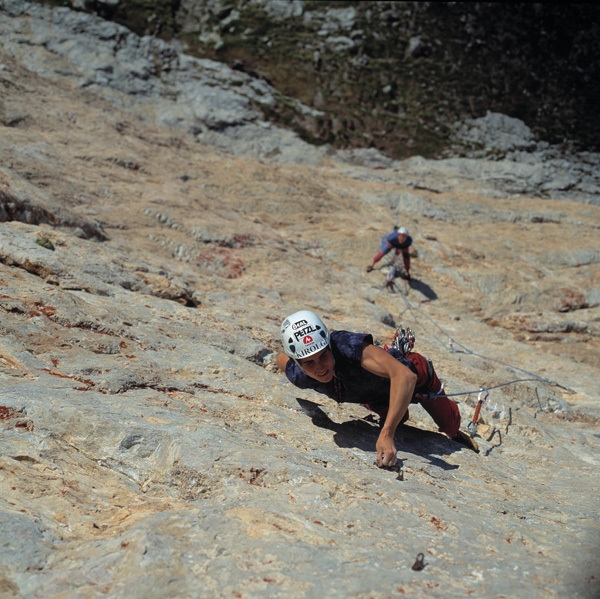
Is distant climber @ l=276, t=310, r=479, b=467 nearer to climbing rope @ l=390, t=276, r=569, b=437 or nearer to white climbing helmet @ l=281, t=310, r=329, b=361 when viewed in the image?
white climbing helmet @ l=281, t=310, r=329, b=361

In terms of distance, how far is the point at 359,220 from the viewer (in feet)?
65.3

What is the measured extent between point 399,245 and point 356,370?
34.9 ft

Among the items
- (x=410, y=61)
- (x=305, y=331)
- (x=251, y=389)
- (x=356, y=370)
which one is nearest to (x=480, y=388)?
(x=356, y=370)

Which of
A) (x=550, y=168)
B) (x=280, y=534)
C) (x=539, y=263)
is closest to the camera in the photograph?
(x=280, y=534)

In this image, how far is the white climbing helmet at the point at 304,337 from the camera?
18.4 ft

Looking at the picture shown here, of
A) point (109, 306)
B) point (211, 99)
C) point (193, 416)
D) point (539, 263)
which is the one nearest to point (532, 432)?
point (193, 416)

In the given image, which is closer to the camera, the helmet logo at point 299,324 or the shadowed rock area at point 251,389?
the shadowed rock area at point 251,389

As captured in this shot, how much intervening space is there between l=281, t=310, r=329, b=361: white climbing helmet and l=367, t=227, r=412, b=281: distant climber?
10456 mm

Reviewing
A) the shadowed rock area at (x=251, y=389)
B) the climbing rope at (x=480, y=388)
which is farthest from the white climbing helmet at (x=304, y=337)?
the climbing rope at (x=480, y=388)

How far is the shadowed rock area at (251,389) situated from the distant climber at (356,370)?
40 centimetres

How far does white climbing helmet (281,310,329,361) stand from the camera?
220 inches

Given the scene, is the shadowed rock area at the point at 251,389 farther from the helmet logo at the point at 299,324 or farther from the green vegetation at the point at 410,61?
the green vegetation at the point at 410,61

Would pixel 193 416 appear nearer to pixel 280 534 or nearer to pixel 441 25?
pixel 280 534

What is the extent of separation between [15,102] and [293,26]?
2893 cm
